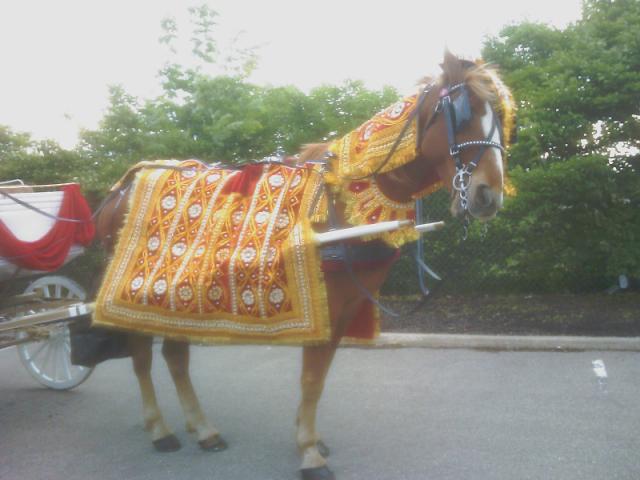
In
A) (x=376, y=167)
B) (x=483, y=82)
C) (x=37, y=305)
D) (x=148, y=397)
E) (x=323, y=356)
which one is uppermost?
(x=483, y=82)

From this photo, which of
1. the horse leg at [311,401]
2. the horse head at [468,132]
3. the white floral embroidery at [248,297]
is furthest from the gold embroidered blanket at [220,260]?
the horse head at [468,132]

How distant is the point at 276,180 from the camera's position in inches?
147

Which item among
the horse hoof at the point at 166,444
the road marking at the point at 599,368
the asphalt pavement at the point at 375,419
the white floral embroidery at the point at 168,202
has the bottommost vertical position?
the road marking at the point at 599,368

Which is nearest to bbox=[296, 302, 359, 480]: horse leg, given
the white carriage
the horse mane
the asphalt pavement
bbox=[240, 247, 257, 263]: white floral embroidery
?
the asphalt pavement

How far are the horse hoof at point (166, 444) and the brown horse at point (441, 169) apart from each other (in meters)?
0.91

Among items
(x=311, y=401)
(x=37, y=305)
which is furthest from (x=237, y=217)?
(x=37, y=305)

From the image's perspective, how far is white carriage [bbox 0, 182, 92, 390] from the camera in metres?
4.66

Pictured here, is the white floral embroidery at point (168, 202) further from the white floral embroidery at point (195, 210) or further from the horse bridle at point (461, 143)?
the horse bridle at point (461, 143)

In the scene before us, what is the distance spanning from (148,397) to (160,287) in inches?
41.8

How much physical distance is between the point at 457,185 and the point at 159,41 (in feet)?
20.6

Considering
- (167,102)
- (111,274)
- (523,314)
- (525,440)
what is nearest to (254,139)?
(167,102)

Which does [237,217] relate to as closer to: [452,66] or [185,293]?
[185,293]

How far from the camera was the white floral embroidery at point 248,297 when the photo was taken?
3.53 metres

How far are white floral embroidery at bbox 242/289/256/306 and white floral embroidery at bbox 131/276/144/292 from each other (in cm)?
66
